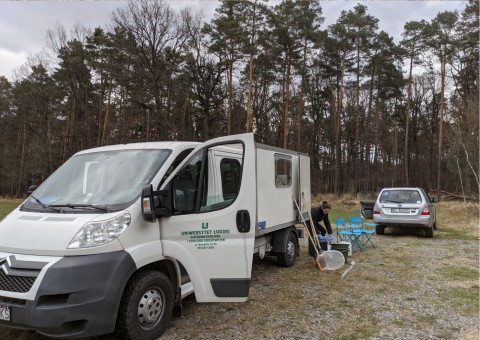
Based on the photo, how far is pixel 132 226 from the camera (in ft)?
12.0

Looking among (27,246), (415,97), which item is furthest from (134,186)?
(415,97)

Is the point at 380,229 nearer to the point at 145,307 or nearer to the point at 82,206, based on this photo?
the point at 145,307

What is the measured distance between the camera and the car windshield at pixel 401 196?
38.5ft

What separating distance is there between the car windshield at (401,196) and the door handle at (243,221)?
915 centimetres

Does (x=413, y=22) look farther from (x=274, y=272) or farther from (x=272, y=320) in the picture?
(x=272, y=320)

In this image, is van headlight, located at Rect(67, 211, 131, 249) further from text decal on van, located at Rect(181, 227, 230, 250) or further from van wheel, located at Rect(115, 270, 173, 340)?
text decal on van, located at Rect(181, 227, 230, 250)

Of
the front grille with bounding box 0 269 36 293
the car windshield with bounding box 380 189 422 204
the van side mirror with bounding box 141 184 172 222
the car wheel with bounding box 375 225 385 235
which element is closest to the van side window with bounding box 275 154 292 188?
the van side mirror with bounding box 141 184 172 222

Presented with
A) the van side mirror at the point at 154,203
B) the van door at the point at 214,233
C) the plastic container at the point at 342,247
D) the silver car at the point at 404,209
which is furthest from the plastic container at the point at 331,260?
the silver car at the point at 404,209

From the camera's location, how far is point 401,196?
12.0 meters

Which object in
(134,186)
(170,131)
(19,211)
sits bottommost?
(19,211)

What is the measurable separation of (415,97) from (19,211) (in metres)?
43.3

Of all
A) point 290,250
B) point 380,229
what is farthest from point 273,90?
point 290,250

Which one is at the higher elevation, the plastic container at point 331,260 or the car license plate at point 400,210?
the car license plate at point 400,210

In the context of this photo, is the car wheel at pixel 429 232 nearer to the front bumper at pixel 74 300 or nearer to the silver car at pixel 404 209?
the silver car at pixel 404 209
